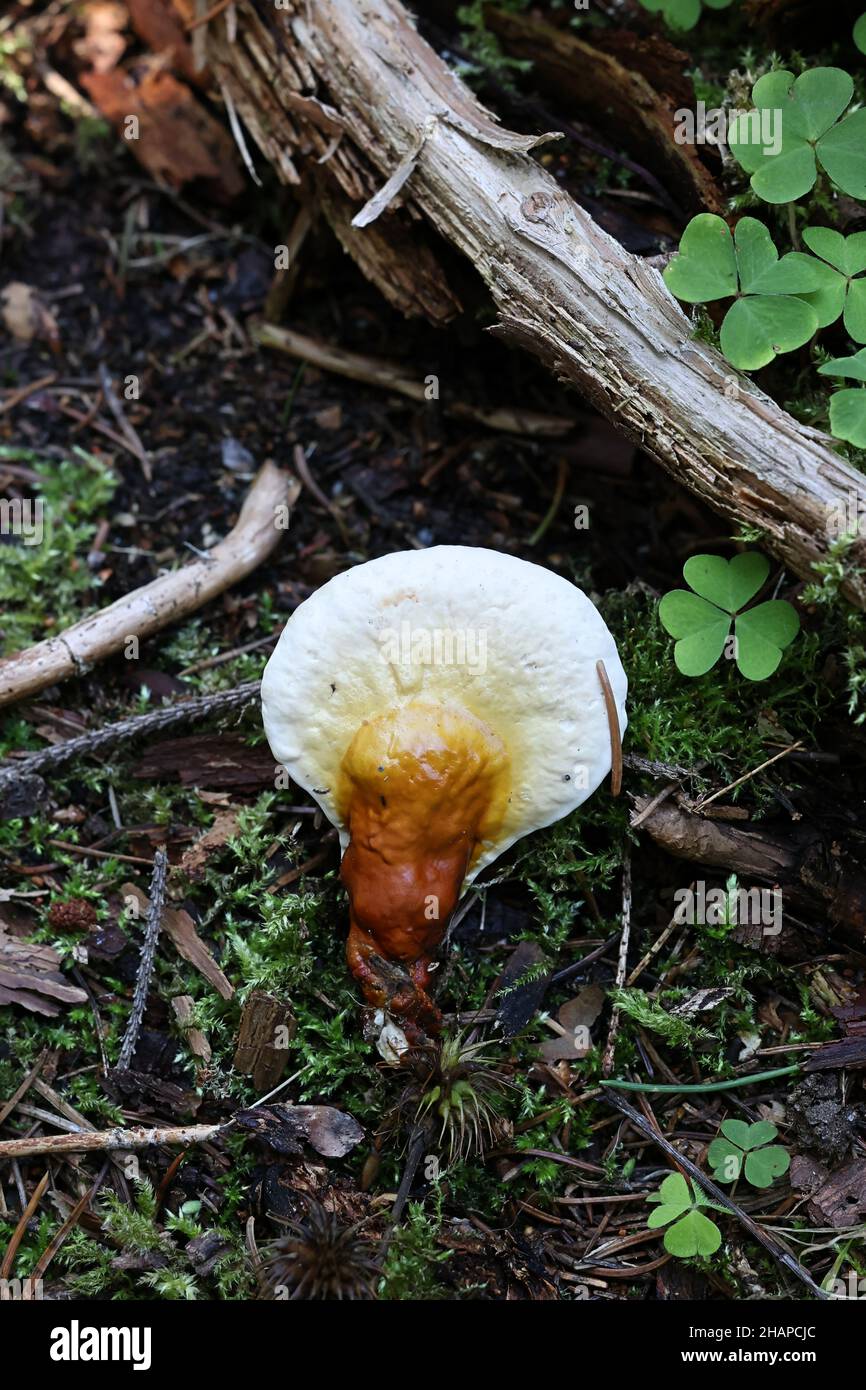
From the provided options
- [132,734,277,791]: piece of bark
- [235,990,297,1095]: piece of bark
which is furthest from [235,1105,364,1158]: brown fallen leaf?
[132,734,277,791]: piece of bark

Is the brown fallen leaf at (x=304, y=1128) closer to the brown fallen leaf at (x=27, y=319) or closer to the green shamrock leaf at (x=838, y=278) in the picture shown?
the green shamrock leaf at (x=838, y=278)

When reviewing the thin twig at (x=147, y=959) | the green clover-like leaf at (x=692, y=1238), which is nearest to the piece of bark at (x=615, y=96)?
the thin twig at (x=147, y=959)

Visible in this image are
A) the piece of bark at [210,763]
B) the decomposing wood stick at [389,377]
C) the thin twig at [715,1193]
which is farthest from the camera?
the decomposing wood stick at [389,377]

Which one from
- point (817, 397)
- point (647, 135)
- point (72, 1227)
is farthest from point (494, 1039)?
point (647, 135)

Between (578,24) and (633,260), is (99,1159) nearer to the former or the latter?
(633,260)

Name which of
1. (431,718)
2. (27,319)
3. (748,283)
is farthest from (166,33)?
(431,718)

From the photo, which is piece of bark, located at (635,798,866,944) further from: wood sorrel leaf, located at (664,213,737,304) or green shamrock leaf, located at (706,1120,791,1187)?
wood sorrel leaf, located at (664,213,737,304)
